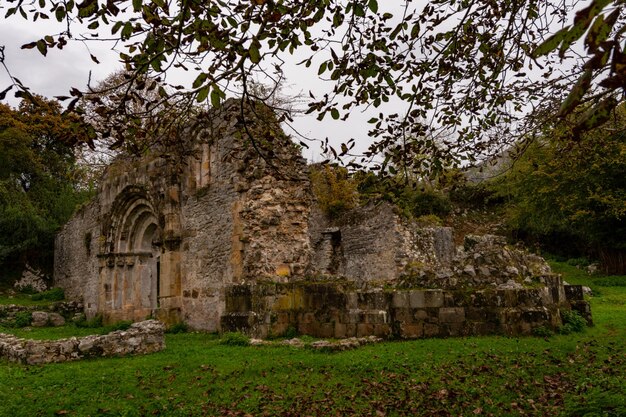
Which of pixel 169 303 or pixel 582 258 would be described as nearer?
pixel 169 303

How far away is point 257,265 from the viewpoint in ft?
36.6

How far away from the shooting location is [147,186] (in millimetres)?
14852

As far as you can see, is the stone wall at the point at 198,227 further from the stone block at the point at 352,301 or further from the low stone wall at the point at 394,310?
the stone block at the point at 352,301

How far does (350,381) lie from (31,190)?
2772 cm

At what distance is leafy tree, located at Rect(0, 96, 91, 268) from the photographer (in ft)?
83.4

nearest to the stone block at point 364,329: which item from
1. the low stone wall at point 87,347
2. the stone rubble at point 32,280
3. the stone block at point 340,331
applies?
the stone block at point 340,331

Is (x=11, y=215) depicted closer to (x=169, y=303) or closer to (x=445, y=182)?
(x=169, y=303)

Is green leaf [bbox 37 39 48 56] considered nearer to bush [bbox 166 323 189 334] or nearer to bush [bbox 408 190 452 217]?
bush [bbox 166 323 189 334]

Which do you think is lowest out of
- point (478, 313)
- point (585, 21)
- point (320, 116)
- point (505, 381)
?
point (505, 381)

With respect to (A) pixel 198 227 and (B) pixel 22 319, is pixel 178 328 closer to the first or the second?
(A) pixel 198 227

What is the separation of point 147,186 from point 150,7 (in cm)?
1132

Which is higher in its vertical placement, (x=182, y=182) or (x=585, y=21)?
(x=182, y=182)

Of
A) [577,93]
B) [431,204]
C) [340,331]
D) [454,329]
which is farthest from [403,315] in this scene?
[431,204]

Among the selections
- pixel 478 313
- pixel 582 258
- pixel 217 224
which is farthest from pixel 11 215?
pixel 582 258
